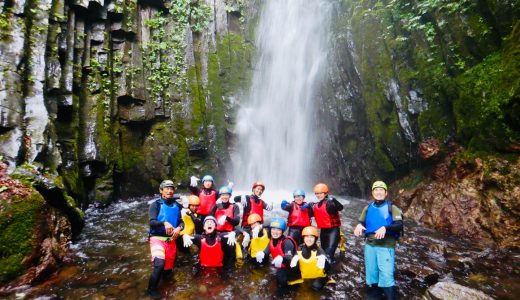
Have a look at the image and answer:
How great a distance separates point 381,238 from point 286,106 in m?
13.5

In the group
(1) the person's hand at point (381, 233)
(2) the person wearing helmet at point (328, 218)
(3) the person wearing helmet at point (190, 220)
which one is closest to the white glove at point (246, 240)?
(3) the person wearing helmet at point (190, 220)

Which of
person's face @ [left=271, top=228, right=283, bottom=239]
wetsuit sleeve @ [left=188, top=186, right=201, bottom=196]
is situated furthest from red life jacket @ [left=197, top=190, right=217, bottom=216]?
person's face @ [left=271, top=228, right=283, bottom=239]

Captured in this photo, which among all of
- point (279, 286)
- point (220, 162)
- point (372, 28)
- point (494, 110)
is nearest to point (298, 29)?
point (372, 28)

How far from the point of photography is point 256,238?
6.75 metres

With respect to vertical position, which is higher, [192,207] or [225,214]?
[192,207]

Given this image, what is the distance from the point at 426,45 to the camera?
10680 mm

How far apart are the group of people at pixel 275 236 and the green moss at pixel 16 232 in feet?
7.19

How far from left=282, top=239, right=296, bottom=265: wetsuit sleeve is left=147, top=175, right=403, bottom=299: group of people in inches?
0.6

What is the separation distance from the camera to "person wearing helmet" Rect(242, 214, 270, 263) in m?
6.70

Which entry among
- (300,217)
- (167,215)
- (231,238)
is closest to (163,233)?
(167,215)

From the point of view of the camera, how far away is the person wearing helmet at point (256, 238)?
264 inches

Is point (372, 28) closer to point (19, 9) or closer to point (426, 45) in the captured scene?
point (426, 45)

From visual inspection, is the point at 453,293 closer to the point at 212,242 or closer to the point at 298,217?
the point at 298,217

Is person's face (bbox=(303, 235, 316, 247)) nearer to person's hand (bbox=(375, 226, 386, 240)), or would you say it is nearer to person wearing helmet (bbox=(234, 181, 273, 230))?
person's hand (bbox=(375, 226, 386, 240))
